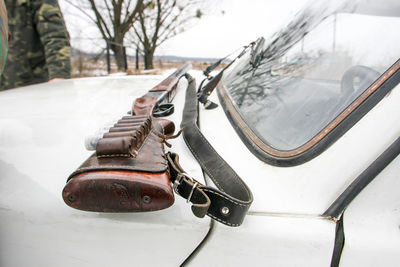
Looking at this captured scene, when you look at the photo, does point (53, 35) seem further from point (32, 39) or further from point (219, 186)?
point (219, 186)

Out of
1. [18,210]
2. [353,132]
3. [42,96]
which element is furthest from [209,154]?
[42,96]

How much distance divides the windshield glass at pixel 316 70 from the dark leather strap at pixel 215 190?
0.54 ft

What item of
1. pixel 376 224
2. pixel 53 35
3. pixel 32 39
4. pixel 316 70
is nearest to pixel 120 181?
pixel 376 224

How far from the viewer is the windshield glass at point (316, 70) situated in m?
0.70

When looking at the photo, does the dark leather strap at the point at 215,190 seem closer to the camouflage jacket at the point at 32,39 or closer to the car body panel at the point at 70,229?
the car body panel at the point at 70,229

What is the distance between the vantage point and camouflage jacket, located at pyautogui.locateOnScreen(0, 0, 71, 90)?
8.17ft

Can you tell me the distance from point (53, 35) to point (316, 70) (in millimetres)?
2584

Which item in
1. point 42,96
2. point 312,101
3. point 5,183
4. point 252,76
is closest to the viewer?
point 5,183

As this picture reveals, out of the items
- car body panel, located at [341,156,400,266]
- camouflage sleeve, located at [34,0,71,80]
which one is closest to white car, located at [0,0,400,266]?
car body panel, located at [341,156,400,266]

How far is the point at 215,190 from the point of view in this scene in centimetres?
55

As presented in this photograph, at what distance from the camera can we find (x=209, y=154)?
73cm

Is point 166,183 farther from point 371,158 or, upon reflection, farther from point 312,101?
point 312,101

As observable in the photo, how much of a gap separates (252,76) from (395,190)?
715 mm

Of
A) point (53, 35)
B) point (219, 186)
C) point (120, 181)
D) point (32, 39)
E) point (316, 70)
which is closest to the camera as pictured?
point (120, 181)
